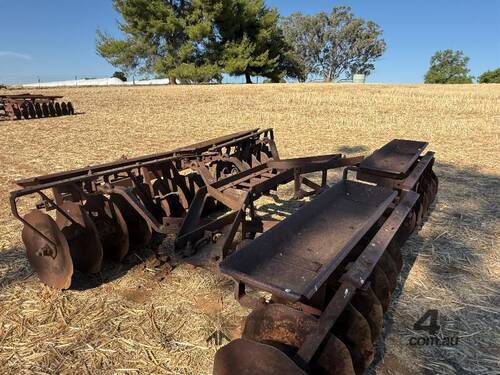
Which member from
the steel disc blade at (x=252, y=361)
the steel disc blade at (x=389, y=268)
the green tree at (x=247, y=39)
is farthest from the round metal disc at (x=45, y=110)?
the green tree at (x=247, y=39)

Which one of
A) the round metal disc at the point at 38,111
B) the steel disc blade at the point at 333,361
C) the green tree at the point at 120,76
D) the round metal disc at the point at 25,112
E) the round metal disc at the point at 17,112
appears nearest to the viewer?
the steel disc blade at the point at 333,361

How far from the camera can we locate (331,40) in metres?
67.1

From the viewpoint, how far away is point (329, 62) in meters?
68.4

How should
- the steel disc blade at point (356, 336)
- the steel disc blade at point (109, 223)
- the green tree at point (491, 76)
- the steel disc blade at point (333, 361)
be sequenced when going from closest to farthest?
the steel disc blade at point (333, 361), the steel disc blade at point (356, 336), the steel disc blade at point (109, 223), the green tree at point (491, 76)

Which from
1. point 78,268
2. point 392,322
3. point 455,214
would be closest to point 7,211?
point 78,268

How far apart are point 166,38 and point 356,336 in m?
41.2

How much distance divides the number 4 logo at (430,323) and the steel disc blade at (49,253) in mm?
3137

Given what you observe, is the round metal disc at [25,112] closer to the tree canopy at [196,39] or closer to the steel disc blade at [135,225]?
the steel disc blade at [135,225]

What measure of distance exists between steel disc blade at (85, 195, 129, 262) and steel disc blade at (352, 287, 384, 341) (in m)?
2.48

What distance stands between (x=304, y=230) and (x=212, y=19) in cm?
3840

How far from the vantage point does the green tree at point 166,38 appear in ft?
119

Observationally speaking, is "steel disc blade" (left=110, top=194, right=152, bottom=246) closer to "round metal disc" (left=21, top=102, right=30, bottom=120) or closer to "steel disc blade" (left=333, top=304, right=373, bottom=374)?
"steel disc blade" (left=333, top=304, right=373, bottom=374)

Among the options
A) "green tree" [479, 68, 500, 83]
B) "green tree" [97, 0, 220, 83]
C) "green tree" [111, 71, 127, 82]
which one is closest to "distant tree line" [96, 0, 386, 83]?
"green tree" [97, 0, 220, 83]

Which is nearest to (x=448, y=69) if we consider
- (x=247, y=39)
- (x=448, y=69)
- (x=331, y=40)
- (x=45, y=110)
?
(x=448, y=69)
